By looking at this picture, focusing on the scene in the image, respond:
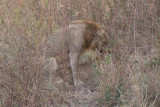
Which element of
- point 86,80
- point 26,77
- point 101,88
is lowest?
point 86,80

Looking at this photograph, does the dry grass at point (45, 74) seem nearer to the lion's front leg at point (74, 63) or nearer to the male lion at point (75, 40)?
the male lion at point (75, 40)

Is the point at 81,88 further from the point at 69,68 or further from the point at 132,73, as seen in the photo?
the point at 132,73

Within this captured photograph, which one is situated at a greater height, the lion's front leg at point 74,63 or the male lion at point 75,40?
the male lion at point 75,40

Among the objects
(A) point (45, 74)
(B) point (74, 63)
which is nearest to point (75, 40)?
(B) point (74, 63)

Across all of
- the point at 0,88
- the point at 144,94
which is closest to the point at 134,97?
the point at 144,94

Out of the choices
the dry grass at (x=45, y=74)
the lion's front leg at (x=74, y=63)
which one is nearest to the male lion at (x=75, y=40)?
the lion's front leg at (x=74, y=63)

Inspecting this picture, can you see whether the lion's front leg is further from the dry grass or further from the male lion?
the dry grass

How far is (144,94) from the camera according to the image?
419 centimetres

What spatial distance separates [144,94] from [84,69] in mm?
2064

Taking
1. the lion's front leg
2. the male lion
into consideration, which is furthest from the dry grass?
the lion's front leg

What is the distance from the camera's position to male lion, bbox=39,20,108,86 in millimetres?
5844

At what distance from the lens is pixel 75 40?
5.92 meters

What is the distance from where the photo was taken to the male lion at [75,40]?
230 inches

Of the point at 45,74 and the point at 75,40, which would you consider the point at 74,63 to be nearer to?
the point at 75,40
